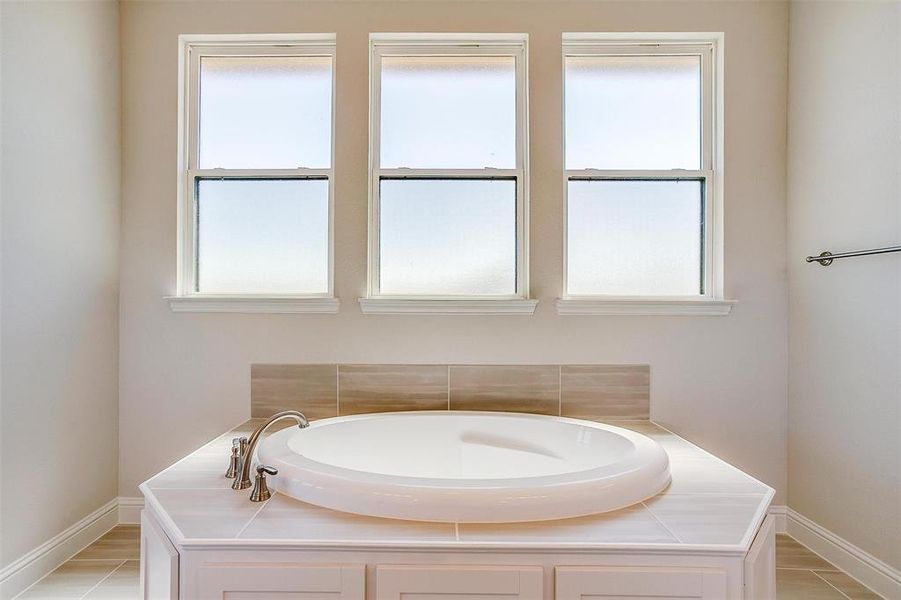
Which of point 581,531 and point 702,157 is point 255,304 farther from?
point 702,157

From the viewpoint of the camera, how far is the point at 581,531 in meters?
1.12

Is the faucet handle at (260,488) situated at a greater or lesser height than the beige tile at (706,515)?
greater

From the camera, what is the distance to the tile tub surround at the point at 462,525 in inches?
42.0

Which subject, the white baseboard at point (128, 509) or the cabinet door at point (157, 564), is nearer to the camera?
the cabinet door at point (157, 564)

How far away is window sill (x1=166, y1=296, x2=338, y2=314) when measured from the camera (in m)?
2.13

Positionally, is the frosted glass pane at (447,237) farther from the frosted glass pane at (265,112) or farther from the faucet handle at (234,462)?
the faucet handle at (234,462)

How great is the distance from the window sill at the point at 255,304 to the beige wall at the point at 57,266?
33 centimetres

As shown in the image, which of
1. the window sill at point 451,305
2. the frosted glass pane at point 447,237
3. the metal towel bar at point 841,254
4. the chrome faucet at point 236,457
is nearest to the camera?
the chrome faucet at point 236,457

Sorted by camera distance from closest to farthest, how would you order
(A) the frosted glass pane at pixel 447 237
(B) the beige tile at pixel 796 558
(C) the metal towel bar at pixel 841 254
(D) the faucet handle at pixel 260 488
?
(D) the faucet handle at pixel 260 488 → (C) the metal towel bar at pixel 841 254 → (B) the beige tile at pixel 796 558 → (A) the frosted glass pane at pixel 447 237

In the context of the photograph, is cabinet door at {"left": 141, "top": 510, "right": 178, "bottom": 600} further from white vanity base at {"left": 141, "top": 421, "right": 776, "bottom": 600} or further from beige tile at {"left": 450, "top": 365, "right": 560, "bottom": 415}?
beige tile at {"left": 450, "top": 365, "right": 560, "bottom": 415}

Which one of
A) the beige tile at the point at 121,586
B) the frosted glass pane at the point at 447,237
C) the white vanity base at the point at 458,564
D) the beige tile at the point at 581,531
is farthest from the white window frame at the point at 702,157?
the beige tile at the point at 121,586

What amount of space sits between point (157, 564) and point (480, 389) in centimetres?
130

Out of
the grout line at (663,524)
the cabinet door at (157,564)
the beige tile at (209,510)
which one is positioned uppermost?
the beige tile at (209,510)

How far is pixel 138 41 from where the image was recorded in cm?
219
